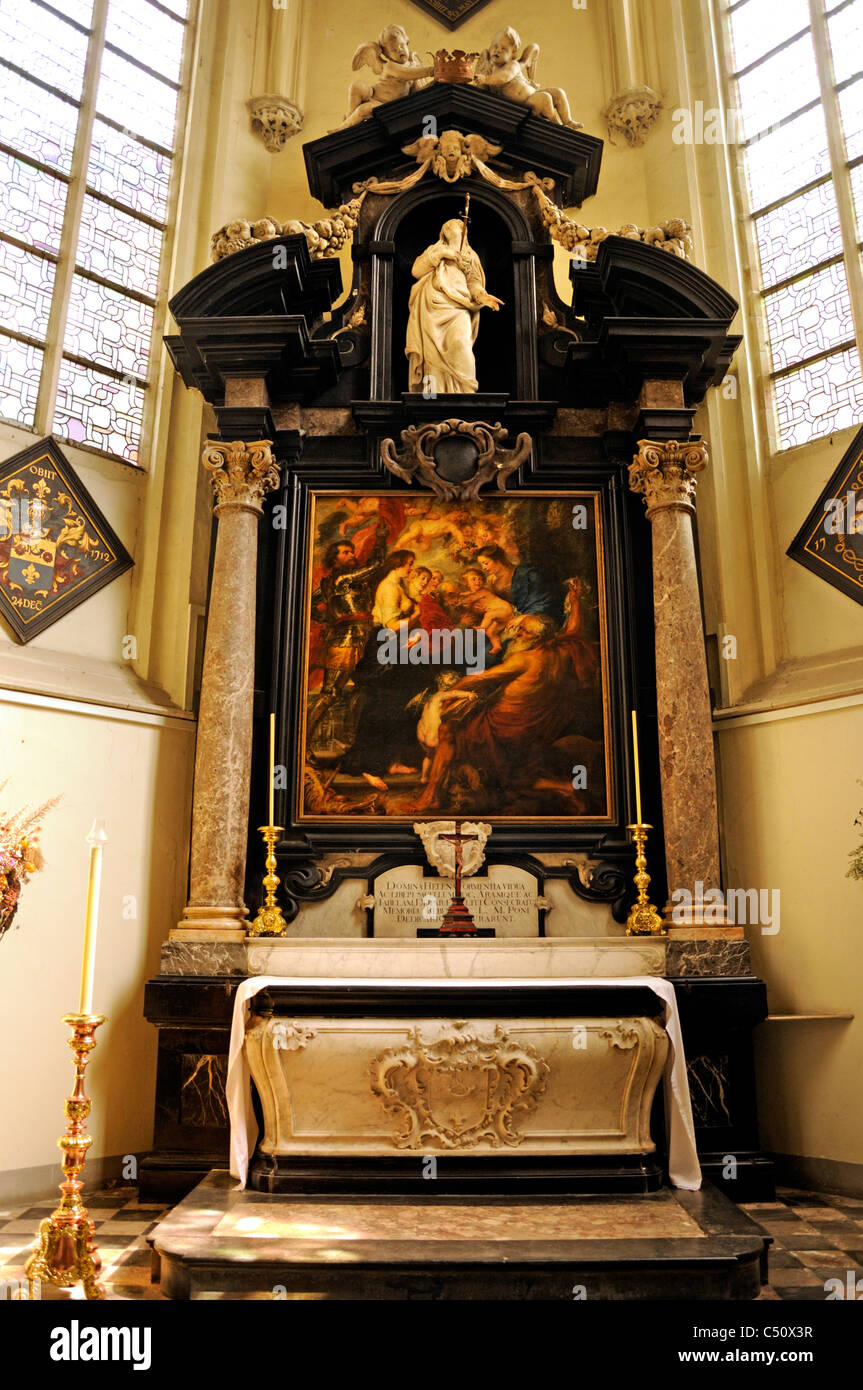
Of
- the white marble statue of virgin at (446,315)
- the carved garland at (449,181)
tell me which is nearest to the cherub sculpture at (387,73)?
the carved garland at (449,181)

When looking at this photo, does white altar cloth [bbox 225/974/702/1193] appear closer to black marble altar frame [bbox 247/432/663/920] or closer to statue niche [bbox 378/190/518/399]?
black marble altar frame [bbox 247/432/663/920]

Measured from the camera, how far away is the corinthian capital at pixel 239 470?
7016 millimetres

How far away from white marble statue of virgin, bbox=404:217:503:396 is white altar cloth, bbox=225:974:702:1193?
3929 millimetres

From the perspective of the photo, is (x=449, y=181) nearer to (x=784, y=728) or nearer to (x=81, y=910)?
(x=784, y=728)

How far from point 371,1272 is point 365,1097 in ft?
3.98

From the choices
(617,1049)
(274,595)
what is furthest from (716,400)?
(617,1049)

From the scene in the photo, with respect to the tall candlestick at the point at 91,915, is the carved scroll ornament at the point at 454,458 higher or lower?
higher

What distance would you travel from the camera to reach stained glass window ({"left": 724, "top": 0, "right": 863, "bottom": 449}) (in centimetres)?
781

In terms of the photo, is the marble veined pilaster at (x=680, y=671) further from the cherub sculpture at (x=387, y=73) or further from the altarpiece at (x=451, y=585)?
the cherub sculpture at (x=387, y=73)

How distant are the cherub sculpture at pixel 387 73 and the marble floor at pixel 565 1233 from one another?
7.14 meters

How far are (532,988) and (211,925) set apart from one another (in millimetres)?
1936
